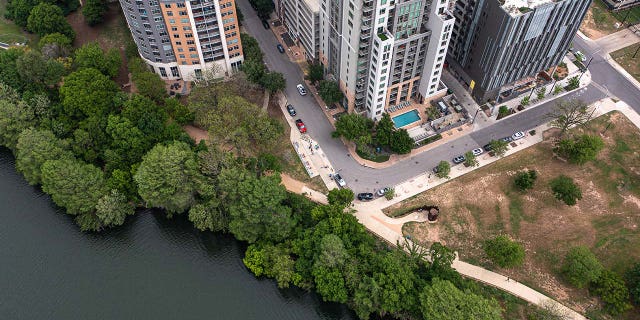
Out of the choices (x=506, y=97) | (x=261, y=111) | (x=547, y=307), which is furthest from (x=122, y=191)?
(x=506, y=97)

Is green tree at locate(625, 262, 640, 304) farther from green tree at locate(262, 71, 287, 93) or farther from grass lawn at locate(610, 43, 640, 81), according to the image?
green tree at locate(262, 71, 287, 93)

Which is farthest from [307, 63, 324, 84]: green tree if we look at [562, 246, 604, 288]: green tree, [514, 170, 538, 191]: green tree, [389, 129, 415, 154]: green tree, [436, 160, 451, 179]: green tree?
[562, 246, 604, 288]: green tree

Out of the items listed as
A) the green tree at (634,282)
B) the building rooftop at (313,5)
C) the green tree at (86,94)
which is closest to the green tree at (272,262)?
the green tree at (86,94)

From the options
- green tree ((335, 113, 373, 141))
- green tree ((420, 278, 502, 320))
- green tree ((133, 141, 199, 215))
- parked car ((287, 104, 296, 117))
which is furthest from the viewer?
parked car ((287, 104, 296, 117))

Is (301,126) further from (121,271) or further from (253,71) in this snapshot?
(121,271)

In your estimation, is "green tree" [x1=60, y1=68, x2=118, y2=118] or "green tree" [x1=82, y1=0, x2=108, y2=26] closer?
"green tree" [x1=60, y1=68, x2=118, y2=118]

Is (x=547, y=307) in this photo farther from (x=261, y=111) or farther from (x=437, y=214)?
(x=261, y=111)

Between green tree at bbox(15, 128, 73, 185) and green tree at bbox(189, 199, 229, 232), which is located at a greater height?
green tree at bbox(15, 128, 73, 185)

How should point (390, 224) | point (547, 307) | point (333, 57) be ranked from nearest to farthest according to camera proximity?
point (547, 307) < point (390, 224) < point (333, 57)
